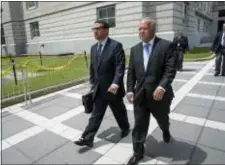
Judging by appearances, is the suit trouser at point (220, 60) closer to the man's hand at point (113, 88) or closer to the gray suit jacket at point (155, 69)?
the gray suit jacket at point (155, 69)

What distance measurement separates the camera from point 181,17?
16891mm

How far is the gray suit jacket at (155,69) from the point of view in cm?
256

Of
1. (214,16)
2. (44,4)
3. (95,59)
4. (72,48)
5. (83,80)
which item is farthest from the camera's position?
(214,16)

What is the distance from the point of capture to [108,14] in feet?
58.9

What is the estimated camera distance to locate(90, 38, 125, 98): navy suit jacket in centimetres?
313

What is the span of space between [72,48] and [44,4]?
700cm

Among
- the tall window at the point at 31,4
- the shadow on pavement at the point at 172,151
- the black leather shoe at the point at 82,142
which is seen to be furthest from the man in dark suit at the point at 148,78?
the tall window at the point at 31,4

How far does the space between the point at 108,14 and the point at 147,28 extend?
53.5 ft

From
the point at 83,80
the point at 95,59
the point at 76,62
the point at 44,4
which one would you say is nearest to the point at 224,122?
the point at 95,59

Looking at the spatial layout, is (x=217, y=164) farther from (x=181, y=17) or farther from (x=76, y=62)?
(x=181, y=17)

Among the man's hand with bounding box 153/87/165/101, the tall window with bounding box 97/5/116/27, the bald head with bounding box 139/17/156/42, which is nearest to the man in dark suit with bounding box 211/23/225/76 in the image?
the bald head with bounding box 139/17/156/42

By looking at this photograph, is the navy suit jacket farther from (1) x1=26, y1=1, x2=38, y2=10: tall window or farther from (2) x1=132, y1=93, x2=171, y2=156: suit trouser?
(1) x1=26, y1=1, x2=38, y2=10: tall window

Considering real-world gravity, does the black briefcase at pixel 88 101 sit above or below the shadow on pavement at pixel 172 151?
above

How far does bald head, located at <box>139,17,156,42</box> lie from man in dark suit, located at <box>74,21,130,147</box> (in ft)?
2.11
